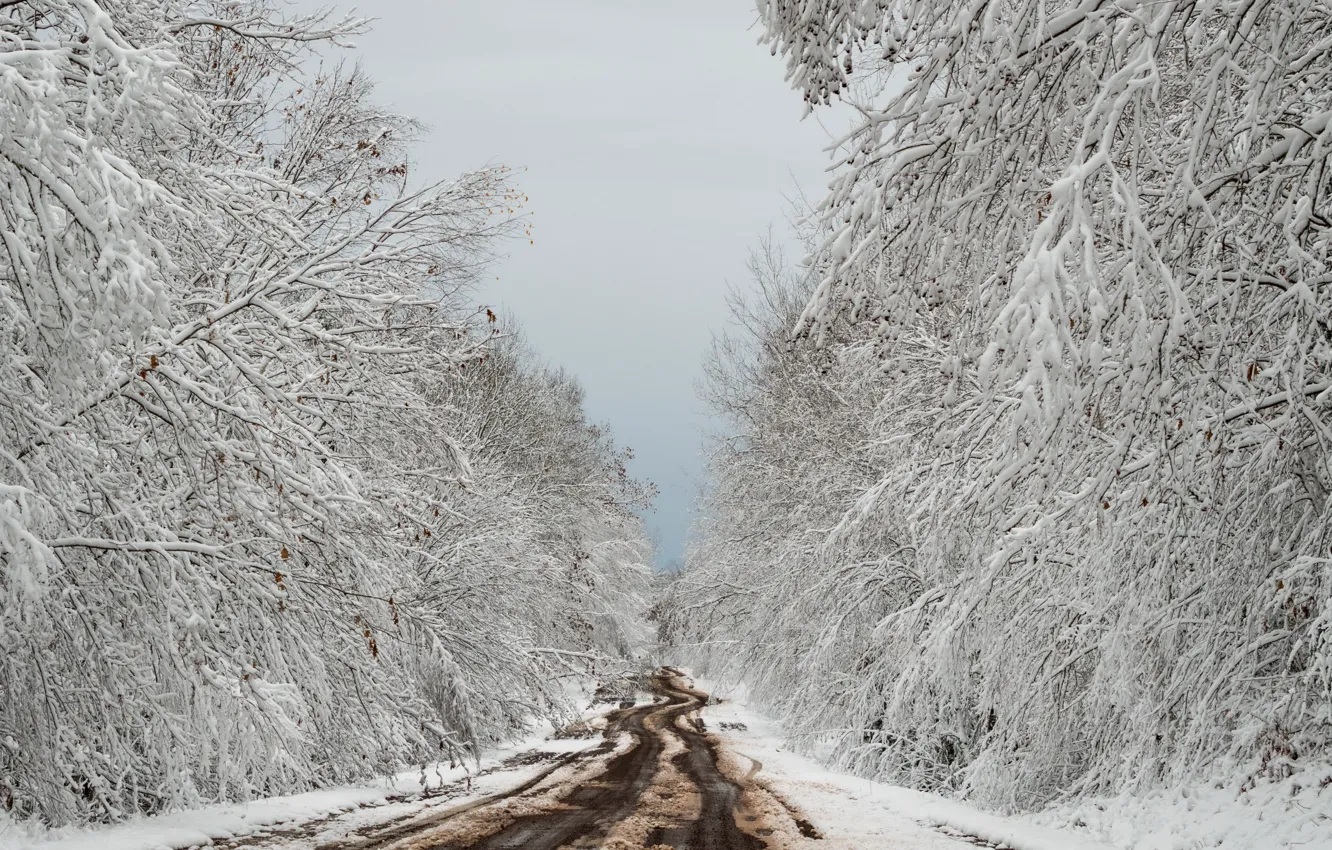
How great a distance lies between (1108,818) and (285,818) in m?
7.74

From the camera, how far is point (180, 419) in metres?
6.06

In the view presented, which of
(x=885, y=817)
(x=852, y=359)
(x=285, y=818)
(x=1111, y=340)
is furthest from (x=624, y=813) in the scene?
(x=1111, y=340)

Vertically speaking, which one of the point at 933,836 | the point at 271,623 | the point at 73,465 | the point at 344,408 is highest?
the point at 344,408

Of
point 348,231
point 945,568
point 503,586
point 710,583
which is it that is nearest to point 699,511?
point 710,583

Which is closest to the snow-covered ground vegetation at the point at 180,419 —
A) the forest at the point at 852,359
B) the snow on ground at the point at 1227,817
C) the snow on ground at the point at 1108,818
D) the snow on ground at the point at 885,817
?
the forest at the point at 852,359

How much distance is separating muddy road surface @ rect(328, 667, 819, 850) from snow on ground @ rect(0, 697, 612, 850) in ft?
1.77

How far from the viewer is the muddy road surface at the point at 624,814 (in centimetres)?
822

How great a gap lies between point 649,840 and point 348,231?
19.2 feet

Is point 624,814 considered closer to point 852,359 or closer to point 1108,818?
point 1108,818

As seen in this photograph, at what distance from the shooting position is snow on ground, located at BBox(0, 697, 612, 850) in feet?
23.3

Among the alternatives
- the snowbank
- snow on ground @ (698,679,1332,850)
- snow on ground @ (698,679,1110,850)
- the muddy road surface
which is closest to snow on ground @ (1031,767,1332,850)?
snow on ground @ (698,679,1332,850)

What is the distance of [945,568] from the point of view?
1336cm

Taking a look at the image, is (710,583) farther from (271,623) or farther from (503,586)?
(271,623)

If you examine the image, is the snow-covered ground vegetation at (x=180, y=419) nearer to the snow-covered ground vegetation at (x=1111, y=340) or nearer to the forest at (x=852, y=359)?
the forest at (x=852, y=359)
